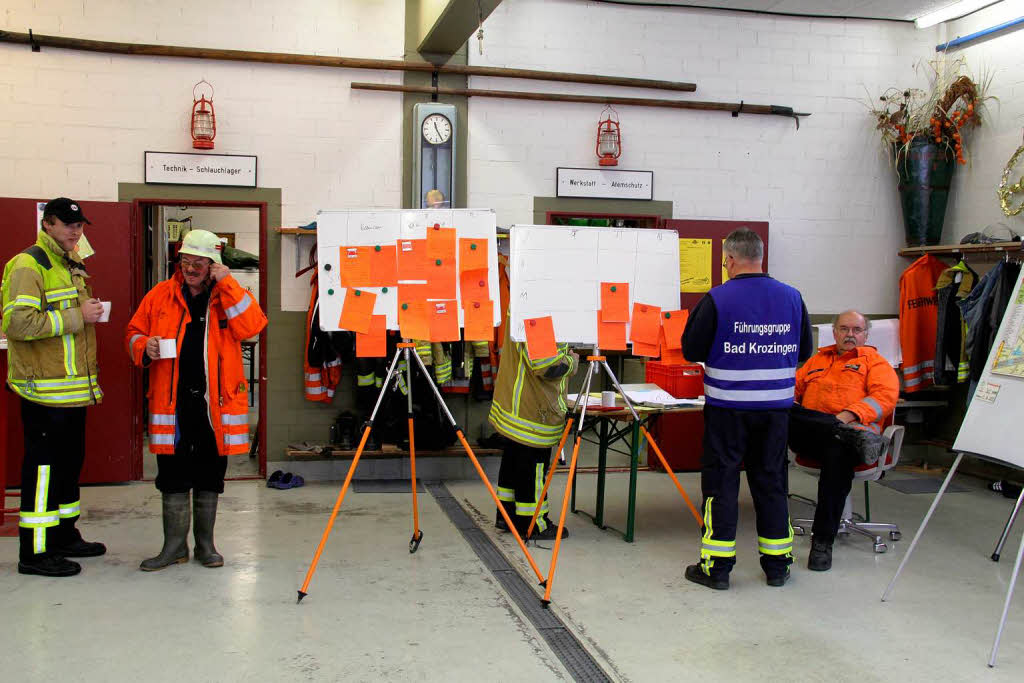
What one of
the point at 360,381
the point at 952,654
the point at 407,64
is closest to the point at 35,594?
the point at 360,381

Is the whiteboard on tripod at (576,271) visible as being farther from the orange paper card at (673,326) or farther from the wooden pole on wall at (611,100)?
the wooden pole on wall at (611,100)

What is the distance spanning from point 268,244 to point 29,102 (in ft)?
5.88

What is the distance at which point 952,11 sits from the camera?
688 cm

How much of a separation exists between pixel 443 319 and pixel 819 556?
7.42 feet

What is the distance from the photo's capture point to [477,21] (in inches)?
227

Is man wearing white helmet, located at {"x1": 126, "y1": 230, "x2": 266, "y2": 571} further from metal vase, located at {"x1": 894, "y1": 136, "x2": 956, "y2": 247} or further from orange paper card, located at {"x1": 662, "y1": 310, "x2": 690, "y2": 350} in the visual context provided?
metal vase, located at {"x1": 894, "y1": 136, "x2": 956, "y2": 247}

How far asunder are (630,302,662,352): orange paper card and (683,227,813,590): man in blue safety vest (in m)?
0.24

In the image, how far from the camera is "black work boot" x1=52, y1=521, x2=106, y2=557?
4414 mm

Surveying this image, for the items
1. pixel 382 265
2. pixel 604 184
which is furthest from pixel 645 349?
pixel 604 184

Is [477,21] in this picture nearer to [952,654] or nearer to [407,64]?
[407,64]

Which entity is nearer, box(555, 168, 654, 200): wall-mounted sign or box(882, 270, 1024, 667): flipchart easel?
box(882, 270, 1024, 667): flipchart easel

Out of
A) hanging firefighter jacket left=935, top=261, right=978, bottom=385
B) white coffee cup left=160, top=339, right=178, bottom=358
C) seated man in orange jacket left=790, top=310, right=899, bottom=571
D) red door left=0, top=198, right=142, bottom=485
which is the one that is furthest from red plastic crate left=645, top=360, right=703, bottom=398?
red door left=0, top=198, right=142, bottom=485

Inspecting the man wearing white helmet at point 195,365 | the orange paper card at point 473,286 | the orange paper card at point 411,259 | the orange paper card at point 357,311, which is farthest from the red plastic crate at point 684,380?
the man wearing white helmet at point 195,365

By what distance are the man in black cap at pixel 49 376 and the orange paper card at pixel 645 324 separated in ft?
8.52
